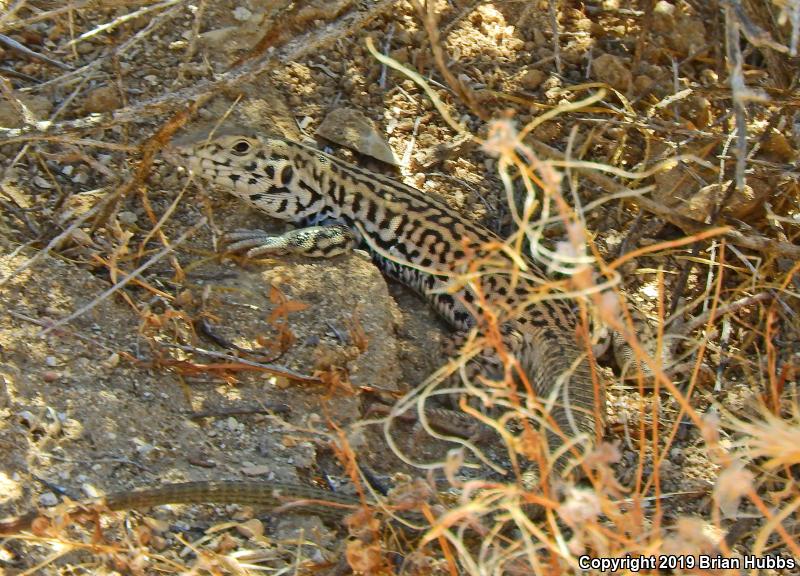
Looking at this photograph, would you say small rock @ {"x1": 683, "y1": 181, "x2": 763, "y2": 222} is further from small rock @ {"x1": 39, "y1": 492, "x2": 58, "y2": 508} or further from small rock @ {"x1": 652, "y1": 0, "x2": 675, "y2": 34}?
small rock @ {"x1": 39, "y1": 492, "x2": 58, "y2": 508}

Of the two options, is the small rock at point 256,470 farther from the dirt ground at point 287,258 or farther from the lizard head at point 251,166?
the lizard head at point 251,166

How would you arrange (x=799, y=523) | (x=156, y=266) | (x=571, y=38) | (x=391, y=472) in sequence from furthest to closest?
(x=571, y=38), (x=156, y=266), (x=391, y=472), (x=799, y=523)

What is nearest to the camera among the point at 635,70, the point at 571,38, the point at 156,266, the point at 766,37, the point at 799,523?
the point at 766,37

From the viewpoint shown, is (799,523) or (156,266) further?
(156,266)

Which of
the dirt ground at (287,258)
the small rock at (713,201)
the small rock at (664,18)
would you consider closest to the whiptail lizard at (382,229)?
the dirt ground at (287,258)

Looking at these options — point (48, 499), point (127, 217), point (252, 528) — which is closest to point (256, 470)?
point (252, 528)

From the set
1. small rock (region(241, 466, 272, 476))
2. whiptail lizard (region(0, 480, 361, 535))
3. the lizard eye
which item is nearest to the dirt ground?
small rock (region(241, 466, 272, 476))

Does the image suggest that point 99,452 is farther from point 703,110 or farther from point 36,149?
point 703,110

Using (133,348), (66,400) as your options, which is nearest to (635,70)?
(133,348)
